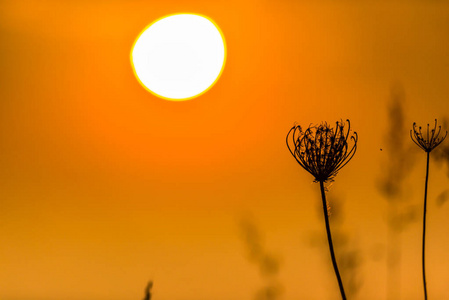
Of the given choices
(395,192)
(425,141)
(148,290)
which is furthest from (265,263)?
(425,141)

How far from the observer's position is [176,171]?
5.64 feet

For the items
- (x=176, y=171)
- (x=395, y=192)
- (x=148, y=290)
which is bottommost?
(x=148, y=290)

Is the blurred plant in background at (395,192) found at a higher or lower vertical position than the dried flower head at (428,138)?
lower

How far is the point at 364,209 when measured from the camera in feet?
5.64

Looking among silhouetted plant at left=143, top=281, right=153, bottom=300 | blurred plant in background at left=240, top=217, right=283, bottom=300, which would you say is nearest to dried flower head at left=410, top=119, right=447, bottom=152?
blurred plant in background at left=240, top=217, right=283, bottom=300

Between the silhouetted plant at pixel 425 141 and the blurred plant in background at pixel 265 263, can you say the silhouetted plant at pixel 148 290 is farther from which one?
the silhouetted plant at pixel 425 141

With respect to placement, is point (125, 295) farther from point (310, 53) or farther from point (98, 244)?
point (310, 53)

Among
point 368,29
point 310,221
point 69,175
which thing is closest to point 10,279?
point 69,175

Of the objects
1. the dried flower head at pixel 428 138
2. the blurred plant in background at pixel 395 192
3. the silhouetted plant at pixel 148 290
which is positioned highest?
the dried flower head at pixel 428 138

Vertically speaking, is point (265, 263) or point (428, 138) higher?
point (428, 138)

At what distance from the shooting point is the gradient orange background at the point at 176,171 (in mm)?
1700

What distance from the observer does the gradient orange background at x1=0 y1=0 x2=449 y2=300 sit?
1700mm

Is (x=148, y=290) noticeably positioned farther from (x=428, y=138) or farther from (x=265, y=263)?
(x=428, y=138)

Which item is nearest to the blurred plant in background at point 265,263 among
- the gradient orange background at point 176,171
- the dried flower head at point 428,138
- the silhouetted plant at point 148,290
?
the gradient orange background at point 176,171
